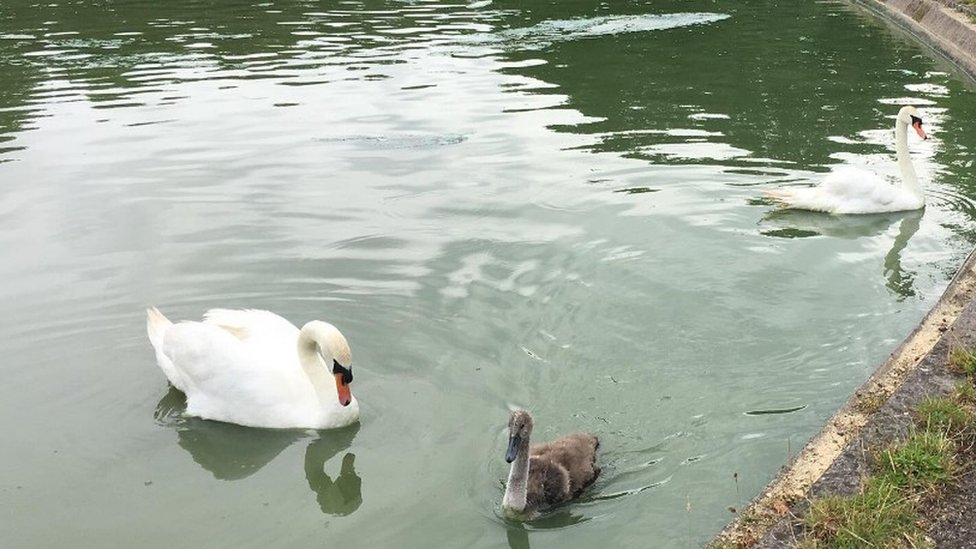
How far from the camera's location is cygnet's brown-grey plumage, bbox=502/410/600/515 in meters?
5.23

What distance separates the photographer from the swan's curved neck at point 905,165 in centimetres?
1010

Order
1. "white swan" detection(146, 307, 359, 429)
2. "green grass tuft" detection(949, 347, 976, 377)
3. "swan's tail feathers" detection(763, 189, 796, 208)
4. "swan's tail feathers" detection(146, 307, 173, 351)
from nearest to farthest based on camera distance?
"green grass tuft" detection(949, 347, 976, 377) → "white swan" detection(146, 307, 359, 429) → "swan's tail feathers" detection(146, 307, 173, 351) → "swan's tail feathers" detection(763, 189, 796, 208)

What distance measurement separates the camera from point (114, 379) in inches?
279

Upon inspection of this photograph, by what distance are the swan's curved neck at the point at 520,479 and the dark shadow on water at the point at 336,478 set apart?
36.5 inches

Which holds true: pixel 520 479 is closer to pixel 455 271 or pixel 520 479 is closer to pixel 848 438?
pixel 848 438

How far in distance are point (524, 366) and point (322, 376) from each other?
4.42 feet

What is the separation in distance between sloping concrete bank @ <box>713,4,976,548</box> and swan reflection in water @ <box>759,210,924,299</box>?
5.90 ft

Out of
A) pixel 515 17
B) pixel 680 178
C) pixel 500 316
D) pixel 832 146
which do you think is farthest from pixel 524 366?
pixel 515 17

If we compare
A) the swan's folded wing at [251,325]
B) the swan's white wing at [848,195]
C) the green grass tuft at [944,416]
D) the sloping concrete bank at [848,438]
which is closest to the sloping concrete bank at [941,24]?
the swan's white wing at [848,195]

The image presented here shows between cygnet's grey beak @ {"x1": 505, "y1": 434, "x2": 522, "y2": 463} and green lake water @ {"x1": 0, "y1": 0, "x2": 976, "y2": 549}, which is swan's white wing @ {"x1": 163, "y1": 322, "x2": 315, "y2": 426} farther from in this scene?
cygnet's grey beak @ {"x1": 505, "y1": 434, "x2": 522, "y2": 463}

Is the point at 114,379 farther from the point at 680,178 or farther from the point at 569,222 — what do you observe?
the point at 680,178

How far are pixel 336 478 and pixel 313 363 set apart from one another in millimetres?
847

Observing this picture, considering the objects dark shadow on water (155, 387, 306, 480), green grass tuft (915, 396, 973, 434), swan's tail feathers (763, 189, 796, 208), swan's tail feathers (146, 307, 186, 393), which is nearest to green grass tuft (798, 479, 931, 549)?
green grass tuft (915, 396, 973, 434)

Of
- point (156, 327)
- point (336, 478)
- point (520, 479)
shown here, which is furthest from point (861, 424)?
point (156, 327)
